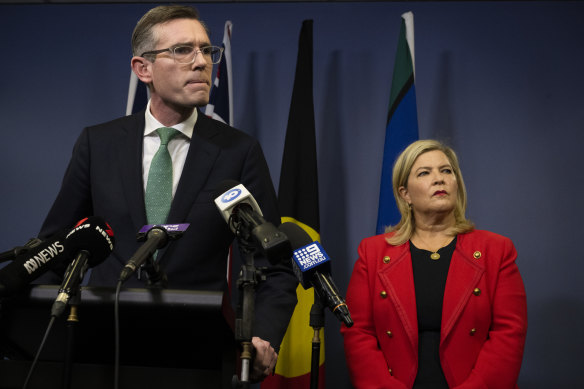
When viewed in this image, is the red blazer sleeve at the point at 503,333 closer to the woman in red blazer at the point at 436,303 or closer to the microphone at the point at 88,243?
the woman in red blazer at the point at 436,303

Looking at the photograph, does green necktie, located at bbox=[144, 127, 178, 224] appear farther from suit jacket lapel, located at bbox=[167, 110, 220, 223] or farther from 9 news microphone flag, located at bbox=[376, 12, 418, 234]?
9 news microphone flag, located at bbox=[376, 12, 418, 234]

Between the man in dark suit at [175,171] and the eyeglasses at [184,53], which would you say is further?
the eyeglasses at [184,53]

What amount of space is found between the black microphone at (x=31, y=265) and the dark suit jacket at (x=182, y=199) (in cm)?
52

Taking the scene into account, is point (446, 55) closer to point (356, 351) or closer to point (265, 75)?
point (265, 75)

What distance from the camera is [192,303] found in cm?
99

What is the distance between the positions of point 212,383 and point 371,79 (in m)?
2.81

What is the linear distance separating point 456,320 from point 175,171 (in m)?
1.26

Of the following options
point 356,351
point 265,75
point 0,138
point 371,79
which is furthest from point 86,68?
point 356,351

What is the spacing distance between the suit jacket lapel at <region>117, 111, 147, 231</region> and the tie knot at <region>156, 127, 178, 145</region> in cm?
6

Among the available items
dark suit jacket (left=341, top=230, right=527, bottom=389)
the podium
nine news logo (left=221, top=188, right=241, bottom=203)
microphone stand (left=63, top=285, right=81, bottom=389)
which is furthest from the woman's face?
microphone stand (left=63, top=285, right=81, bottom=389)

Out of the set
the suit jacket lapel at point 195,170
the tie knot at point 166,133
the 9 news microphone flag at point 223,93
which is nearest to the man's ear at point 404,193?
the 9 news microphone flag at point 223,93

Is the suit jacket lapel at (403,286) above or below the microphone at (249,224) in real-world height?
below

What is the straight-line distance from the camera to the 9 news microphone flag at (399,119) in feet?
9.89

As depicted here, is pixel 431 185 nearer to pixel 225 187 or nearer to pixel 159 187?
pixel 159 187
